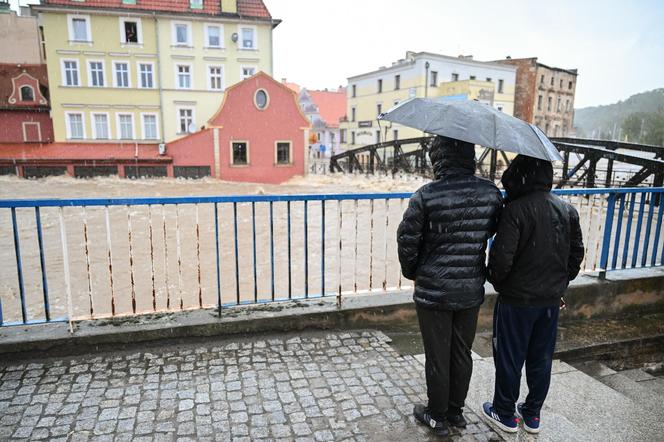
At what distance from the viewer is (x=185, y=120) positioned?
3550cm

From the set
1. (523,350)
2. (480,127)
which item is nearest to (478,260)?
(523,350)

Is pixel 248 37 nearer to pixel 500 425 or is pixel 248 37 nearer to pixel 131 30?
pixel 131 30

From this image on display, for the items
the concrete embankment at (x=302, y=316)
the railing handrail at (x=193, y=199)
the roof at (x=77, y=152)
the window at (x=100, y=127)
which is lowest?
the concrete embankment at (x=302, y=316)

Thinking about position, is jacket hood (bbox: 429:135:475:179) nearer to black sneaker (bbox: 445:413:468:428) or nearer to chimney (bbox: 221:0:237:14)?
black sneaker (bbox: 445:413:468:428)

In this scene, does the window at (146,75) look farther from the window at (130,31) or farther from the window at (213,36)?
the window at (213,36)

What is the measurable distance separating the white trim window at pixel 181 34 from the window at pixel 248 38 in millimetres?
4071

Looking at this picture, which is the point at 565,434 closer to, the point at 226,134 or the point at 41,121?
the point at 226,134

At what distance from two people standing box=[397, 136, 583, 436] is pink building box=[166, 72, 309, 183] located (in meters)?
28.8

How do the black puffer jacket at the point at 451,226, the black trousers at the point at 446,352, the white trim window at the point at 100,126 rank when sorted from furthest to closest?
the white trim window at the point at 100,126, the black trousers at the point at 446,352, the black puffer jacket at the point at 451,226

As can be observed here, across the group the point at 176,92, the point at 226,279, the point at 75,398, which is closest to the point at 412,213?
the point at 75,398

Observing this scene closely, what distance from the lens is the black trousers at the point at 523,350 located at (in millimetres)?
2936

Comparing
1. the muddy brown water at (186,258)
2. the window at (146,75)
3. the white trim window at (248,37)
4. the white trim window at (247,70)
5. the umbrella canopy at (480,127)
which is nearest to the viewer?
the umbrella canopy at (480,127)

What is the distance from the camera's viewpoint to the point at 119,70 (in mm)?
33656

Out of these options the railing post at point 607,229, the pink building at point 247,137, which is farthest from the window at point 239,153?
the railing post at point 607,229
